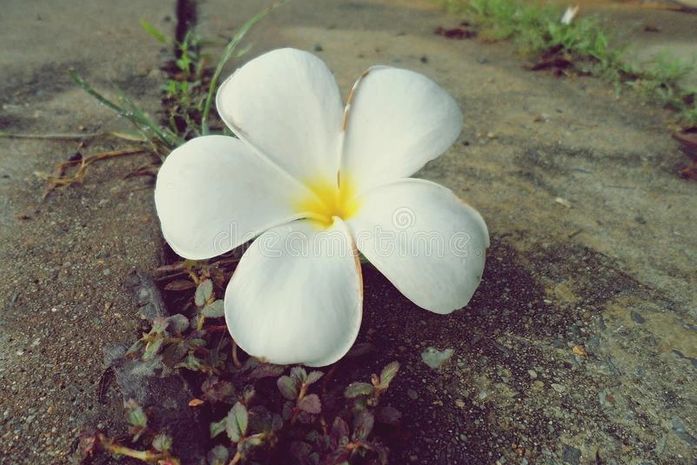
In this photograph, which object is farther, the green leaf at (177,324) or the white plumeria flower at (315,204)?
the green leaf at (177,324)

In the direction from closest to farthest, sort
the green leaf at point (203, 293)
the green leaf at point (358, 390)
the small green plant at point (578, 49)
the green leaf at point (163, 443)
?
the green leaf at point (163, 443), the green leaf at point (358, 390), the green leaf at point (203, 293), the small green plant at point (578, 49)

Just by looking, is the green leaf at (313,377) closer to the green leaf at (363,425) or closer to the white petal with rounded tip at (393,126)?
the green leaf at (363,425)

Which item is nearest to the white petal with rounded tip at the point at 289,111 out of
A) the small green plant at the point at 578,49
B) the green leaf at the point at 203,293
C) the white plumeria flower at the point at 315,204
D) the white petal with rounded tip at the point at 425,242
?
the white plumeria flower at the point at 315,204

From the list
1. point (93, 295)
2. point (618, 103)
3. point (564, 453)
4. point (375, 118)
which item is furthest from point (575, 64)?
point (93, 295)

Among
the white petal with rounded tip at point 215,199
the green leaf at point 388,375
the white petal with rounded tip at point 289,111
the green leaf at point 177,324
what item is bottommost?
the green leaf at point 177,324

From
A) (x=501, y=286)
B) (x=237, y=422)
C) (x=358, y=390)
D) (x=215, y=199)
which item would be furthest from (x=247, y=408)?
(x=501, y=286)

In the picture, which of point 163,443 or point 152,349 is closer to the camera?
point 163,443

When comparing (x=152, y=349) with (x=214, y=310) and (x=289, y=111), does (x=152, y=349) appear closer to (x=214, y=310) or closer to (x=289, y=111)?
(x=214, y=310)

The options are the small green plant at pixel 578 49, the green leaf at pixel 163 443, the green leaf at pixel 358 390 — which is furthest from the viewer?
the small green plant at pixel 578 49
